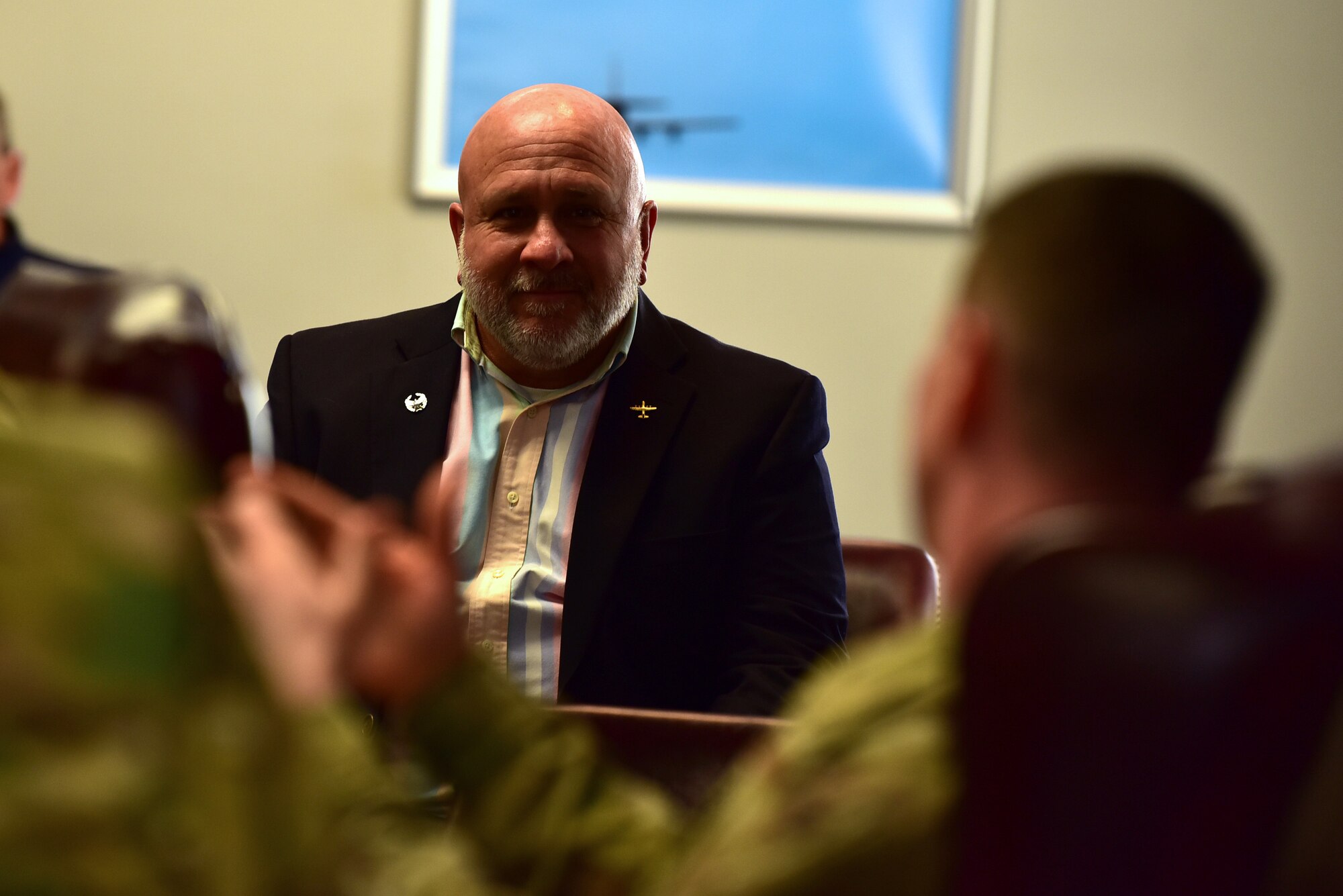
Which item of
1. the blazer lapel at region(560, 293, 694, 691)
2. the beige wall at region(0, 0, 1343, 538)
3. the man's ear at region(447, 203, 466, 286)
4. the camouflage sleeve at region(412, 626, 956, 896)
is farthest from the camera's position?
the beige wall at region(0, 0, 1343, 538)

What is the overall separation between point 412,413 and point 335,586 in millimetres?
1612

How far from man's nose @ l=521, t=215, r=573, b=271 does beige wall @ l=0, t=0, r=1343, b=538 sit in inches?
46.9

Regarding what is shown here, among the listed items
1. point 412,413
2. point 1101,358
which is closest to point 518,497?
point 412,413

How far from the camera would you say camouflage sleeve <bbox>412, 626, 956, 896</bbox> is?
0.69 metres

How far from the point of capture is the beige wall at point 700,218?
358cm

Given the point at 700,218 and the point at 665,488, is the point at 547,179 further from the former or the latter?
the point at 700,218

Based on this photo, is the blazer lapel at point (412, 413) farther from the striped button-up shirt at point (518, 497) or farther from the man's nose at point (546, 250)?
the man's nose at point (546, 250)

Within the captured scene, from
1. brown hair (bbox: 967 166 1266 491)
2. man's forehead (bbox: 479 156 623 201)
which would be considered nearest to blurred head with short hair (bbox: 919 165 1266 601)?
brown hair (bbox: 967 166 1266 491)

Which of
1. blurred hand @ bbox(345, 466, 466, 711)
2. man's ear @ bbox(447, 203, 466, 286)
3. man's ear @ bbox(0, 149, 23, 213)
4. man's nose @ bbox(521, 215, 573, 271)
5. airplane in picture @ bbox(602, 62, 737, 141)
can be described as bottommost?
blurred hand @ bbox(345, 466, 466, 711)

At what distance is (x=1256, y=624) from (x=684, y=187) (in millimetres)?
3112

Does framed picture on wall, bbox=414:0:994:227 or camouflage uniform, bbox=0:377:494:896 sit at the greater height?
framed picture on wall, bbox=414:0:994:227

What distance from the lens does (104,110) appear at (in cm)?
358

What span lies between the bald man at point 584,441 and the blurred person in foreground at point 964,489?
3.92ft

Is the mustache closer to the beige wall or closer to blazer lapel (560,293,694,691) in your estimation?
blazer lapel (560,293,694,691)
